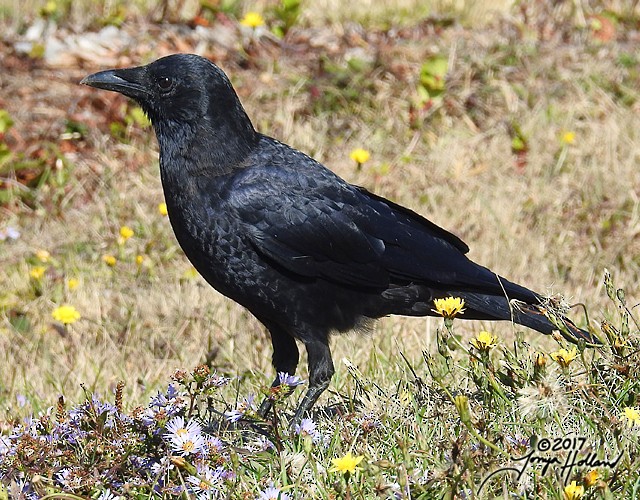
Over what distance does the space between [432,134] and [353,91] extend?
2.00ft

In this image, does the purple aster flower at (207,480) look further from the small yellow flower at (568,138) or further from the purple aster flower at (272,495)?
the small yellow flower at (568,138)

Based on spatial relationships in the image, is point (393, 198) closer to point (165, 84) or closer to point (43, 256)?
point (43, 256)

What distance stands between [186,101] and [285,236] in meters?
0.65

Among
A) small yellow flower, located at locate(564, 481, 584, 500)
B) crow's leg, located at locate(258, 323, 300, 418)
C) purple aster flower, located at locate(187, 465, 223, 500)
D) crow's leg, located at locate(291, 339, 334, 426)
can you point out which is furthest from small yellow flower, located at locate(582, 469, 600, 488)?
crow's leg, located at locate(258, 323, 300, 418)

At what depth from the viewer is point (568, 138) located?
6.16 m

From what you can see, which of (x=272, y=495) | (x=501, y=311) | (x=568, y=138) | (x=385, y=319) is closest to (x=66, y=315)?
(x=385, y=319)

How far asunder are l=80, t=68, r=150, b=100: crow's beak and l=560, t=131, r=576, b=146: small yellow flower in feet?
10.0

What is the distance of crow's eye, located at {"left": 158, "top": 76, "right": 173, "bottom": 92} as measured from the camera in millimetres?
3932

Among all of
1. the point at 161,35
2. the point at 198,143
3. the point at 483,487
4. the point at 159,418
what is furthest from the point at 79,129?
the point at 483,487

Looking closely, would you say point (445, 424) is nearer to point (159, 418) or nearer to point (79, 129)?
point (159, 418)

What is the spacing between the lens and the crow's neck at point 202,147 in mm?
3815

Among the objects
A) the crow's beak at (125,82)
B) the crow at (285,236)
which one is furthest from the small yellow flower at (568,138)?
the crow's beak at (125,82)

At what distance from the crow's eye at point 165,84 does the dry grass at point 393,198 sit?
117cm

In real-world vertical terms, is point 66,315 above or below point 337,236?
below
